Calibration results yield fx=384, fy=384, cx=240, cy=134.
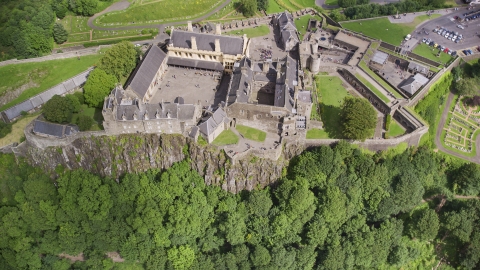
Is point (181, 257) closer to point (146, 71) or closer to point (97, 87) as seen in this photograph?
point (97, 87)

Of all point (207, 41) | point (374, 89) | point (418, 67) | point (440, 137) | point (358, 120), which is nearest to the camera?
point (358, 120)

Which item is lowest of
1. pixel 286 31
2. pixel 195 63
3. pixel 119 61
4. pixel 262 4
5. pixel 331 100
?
pixel 331 100

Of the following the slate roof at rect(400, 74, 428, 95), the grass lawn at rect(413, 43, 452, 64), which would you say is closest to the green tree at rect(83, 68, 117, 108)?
the slate roof at rect(400, 74, 428, 95)

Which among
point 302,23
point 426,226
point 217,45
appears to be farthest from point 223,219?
point 302,23

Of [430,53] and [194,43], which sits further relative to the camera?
[430,53]

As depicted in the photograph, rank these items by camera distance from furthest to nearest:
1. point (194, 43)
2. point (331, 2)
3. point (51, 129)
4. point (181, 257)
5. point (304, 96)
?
point (331, 2)
point (194, 43)
point (304, 96)
point (51, 129)
point (181, 257)

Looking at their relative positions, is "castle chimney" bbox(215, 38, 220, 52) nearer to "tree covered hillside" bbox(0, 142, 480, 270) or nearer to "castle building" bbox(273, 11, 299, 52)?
"castle building" bbox(273, 11, 299, 52)

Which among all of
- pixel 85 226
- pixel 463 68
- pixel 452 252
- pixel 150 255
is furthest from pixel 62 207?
pixel 463 68
